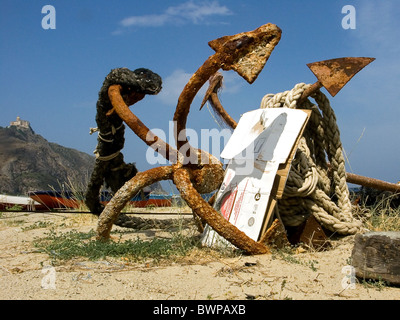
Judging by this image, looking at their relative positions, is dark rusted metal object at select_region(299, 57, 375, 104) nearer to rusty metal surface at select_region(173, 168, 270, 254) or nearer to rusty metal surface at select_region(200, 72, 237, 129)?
rusty metal surface at select_region(173, 168, 270, 254)

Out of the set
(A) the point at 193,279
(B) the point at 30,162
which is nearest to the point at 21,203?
(A) the point at 193,279

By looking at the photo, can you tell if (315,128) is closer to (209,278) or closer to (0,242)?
(209,278)

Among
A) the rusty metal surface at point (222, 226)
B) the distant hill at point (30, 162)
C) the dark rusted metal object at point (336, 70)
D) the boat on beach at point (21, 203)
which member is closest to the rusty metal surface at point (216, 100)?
the dark rusted metal object at point (336, 70)

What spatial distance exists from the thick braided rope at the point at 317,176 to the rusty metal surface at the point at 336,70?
21.1 inches

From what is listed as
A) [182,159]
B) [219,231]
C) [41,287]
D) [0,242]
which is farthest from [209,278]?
[0,242]

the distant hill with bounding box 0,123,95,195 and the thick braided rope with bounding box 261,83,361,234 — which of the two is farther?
the distant hill with bounding box 0,123,95,195

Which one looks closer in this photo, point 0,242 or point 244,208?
point 244,208

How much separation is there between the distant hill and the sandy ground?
1743 centimetres

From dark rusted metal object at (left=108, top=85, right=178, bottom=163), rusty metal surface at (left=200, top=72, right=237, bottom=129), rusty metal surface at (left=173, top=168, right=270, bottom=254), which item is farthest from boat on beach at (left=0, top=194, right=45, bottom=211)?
rusty metal surface at (left=173, top=168, right=270, bottom=254)

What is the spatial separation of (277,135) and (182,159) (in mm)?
893

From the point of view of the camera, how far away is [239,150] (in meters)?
3.85

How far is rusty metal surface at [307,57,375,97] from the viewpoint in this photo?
3324 mm

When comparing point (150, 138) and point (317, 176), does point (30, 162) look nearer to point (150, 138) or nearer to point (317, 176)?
point (150, 138)

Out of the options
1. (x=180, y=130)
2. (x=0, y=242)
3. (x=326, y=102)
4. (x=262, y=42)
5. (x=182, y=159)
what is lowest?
(x=0, y=242)
